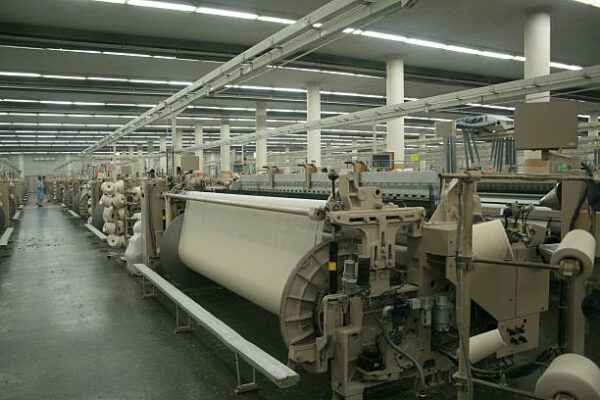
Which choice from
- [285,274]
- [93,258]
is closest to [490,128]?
[285,274]

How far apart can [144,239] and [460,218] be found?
4.96 meters

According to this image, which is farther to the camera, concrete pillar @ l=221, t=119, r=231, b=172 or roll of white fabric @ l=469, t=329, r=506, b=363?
concrete pillar @ l=221, t=119, r=231, b=172

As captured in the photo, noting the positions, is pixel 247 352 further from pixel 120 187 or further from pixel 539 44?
pixel 539 44

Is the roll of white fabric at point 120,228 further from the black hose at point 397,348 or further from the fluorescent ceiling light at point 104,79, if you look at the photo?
the black hose at point 397,348

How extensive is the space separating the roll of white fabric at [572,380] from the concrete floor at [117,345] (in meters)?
0.92

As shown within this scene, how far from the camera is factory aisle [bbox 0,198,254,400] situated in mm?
3188

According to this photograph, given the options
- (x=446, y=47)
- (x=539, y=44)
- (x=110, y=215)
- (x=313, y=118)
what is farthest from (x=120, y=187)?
(x=539, y=44)

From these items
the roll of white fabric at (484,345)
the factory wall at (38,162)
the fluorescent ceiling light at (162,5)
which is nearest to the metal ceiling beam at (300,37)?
the fluorescent ceiling light at (162,5)

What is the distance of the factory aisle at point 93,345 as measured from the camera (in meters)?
3.19

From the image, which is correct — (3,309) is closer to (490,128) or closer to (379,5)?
(379,5)

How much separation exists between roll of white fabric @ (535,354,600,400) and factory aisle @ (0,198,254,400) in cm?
198

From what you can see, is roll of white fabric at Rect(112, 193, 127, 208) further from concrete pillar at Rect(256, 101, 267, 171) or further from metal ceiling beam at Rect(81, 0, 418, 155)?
concrete pillar at Rect(256, 101, 267, 171)

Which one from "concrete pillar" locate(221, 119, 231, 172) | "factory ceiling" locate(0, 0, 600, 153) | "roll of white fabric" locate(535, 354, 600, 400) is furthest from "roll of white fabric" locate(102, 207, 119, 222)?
"concrete pillar" locate(221, 119, 231, 172)

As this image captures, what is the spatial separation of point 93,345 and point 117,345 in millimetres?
222
